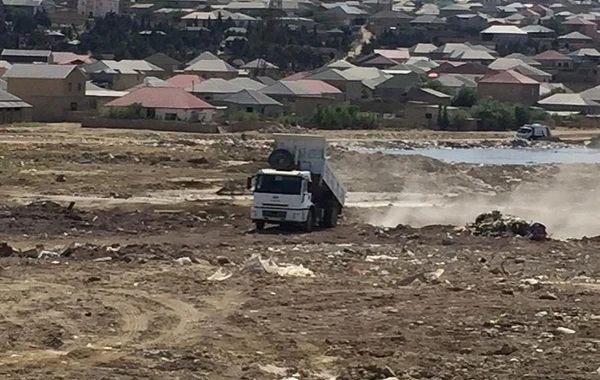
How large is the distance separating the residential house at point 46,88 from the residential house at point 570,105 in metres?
33.4

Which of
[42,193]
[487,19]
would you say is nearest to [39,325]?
[42,193]

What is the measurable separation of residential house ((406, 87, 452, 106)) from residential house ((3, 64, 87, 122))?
950 inches

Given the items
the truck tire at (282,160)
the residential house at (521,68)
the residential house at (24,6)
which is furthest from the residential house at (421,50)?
the truck tire at (282,160)

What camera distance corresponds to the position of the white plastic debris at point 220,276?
18938 mm

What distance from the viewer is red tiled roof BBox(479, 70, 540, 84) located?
93.6m

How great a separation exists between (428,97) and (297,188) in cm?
6069

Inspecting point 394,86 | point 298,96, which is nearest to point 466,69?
point 394,86

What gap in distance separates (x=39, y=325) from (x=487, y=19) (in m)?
148

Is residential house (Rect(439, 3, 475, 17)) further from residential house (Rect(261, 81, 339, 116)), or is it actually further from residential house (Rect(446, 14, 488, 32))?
residential house (Rect(261, 81, 339, 116))

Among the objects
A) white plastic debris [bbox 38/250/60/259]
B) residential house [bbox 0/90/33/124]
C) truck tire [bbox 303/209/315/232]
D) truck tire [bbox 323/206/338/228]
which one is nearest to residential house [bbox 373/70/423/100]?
residential house [bbox 0/90/33/124]

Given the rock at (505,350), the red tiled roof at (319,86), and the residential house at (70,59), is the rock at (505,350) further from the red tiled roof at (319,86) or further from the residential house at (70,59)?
the residential house at (70,59)

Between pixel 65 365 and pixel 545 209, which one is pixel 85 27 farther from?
pixel 65 365

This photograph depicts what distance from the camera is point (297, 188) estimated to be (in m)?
27.5

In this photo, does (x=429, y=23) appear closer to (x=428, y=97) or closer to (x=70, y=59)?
(x=70, y=59)
